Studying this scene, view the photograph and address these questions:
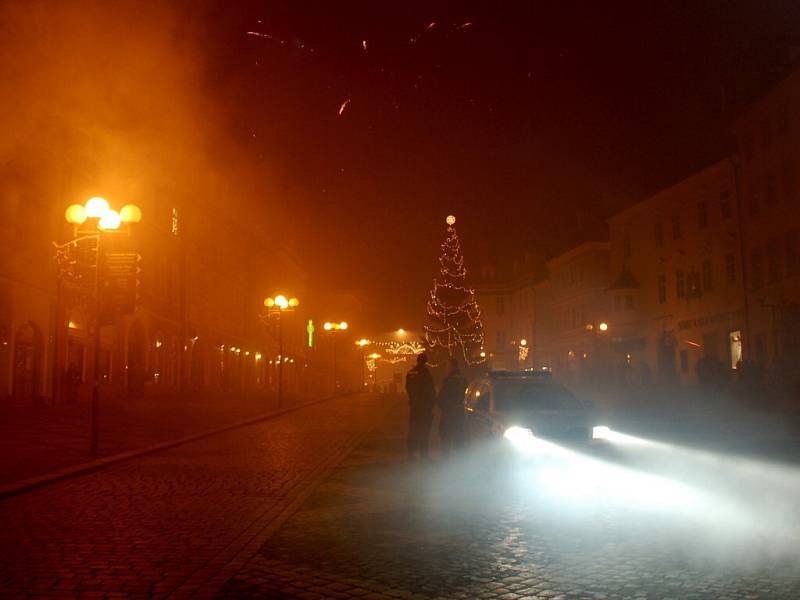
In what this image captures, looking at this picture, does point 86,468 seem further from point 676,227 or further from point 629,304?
point 629,304

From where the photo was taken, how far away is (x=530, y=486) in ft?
36.9

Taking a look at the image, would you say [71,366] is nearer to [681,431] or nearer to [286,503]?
[681,431]

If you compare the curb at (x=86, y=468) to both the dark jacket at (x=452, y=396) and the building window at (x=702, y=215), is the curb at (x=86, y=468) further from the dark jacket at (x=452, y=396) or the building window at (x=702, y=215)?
the building window at (x=702, y=215)

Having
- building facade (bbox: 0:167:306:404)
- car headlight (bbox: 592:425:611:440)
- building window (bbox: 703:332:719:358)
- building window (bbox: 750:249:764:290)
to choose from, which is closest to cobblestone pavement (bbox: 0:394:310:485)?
building facade (bbox: 0:167:306:404)

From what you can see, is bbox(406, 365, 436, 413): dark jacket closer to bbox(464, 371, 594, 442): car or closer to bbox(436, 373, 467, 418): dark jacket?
bbox(436, 373, 467, 418): dark jacket

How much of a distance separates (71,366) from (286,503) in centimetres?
2307

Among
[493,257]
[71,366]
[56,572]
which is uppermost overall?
[493,257]

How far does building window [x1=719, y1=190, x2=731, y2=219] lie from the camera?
40.8m

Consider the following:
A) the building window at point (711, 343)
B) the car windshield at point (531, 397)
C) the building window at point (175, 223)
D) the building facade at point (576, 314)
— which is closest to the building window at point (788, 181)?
the building window at point (711, 343)

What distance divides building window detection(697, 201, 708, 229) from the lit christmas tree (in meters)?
29.5

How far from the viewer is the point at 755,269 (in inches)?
1513

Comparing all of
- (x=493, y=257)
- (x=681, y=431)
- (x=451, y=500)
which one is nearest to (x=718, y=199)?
(x=681, y=431)

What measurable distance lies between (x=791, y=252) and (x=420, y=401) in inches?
997

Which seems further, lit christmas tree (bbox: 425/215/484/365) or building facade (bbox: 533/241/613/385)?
lit christmas tree (bbox: 425/215/484/365)
